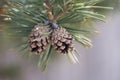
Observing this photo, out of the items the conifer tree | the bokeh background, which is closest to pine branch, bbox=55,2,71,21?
the conifer tree

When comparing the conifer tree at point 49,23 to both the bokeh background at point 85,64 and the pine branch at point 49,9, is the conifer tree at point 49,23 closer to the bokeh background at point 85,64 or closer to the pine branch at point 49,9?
the pine branch at point 49,9

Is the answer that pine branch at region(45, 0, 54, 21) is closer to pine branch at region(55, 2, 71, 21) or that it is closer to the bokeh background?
pine branch at region(55, 2, 71, 21)

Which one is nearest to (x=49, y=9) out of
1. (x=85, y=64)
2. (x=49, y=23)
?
(x=49, y=23)

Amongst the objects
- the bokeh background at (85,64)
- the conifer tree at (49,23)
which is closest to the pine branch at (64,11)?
the conifer tree at (49,23)

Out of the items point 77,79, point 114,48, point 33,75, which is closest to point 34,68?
point 33,75

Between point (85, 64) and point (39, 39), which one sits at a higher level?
point (39, 39)

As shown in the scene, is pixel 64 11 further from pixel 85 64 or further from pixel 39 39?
pixel 85 64
